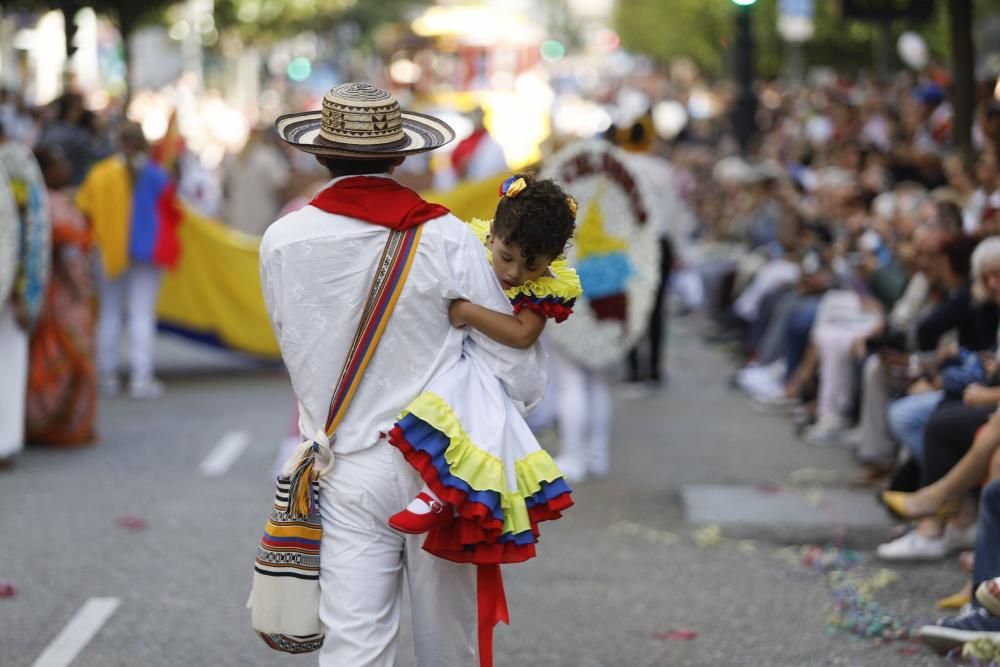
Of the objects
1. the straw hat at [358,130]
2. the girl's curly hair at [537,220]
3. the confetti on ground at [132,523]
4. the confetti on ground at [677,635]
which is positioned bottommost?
the confetti on ground at [132,523]

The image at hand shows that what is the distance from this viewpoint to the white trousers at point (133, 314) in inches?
476

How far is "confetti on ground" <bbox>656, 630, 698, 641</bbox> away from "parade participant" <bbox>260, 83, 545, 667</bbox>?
6.71ft

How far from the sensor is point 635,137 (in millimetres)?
11047

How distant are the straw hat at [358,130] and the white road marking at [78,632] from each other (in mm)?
2433

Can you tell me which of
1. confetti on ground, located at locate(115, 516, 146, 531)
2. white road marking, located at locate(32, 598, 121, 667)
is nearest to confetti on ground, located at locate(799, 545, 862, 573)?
white road marking, located at locate(32, 598, 121, 667)

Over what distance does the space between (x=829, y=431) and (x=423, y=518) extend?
675cm

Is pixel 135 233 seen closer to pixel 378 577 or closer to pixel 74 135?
pixel 74 135

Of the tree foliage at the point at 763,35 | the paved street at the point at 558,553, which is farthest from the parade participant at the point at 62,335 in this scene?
the tree foliage at the point at 763,35

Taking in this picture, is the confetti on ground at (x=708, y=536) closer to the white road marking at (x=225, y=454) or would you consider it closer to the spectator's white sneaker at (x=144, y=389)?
the white road marking at (x=225, y=454)

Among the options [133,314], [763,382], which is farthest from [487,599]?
[133,314]

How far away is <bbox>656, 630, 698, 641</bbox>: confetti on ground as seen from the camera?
6.21 m

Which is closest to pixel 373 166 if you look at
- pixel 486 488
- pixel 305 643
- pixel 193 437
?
pixel 486 488

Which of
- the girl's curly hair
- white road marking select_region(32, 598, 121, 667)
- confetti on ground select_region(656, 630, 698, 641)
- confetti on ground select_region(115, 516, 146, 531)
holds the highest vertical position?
the girl's curly hair

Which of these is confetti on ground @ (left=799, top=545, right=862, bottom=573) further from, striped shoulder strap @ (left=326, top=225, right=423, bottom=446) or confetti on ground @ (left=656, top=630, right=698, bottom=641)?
striped shoulder strap @ (left=326, top=225, right=423, bottom=446)
